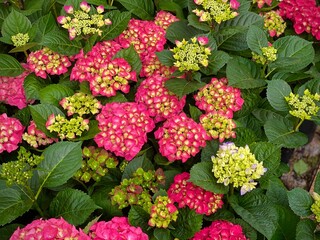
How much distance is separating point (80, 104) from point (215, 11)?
0.78 metres

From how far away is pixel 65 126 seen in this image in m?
1.88

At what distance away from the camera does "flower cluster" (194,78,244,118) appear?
2.06 meters

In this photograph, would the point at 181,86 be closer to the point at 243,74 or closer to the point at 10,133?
the point at 243,74

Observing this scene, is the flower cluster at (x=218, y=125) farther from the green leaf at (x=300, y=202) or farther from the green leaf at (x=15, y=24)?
the green leaf at (x=15, y=24)

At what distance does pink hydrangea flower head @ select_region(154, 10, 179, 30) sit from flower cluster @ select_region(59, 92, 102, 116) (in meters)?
0.65

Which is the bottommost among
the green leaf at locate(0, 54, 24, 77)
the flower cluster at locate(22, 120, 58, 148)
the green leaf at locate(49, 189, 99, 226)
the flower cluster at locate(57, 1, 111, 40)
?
the green leaf at locate(49, 189, 99, 226)

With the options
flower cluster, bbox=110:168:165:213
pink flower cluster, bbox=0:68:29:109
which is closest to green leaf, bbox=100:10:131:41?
pink flower cluster, bbox=0:68:29:109

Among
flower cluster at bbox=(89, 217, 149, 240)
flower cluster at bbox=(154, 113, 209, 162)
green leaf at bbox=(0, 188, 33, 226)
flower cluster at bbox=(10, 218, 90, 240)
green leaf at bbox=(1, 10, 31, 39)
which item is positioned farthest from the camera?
green leaf at bbox=(1, 10, 31, 39)

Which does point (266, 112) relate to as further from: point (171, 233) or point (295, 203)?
point (171, 233)

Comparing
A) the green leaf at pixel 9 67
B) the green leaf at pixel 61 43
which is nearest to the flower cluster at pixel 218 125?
the green leaf at pixel 61 43

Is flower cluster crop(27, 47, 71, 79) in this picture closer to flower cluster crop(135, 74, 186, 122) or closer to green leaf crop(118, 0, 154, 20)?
flower cluster crop(135, 74, 186, 122)

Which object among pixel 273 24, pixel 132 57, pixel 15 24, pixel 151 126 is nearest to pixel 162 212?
pixel 151 126

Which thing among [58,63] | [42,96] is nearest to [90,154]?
[42,96]

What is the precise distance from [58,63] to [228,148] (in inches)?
36.2
